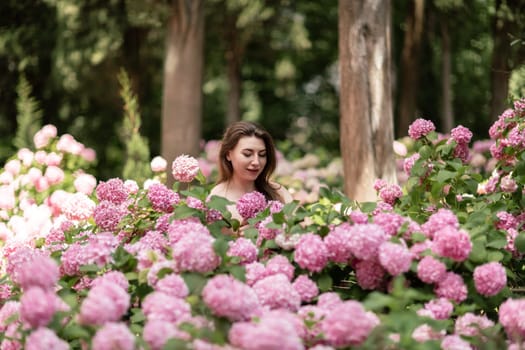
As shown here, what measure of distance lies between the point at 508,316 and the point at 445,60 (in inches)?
389

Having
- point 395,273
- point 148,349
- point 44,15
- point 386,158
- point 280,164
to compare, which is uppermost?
point 44,15

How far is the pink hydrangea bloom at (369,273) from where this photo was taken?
6.52ft

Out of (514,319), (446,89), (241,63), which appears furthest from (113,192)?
(241,63)

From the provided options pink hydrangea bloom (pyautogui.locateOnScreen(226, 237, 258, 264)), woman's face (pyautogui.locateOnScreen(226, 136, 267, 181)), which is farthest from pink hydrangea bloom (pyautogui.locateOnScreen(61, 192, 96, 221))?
pink hydrangea bloom (pyautogui.locateOnScreen(226, 237, 258, 264))

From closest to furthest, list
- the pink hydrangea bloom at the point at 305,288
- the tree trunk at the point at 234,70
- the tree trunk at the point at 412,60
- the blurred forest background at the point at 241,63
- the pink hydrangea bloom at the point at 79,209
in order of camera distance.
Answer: the pink hydrangea bloom at the point at 305,288
the pink hydrangea bloom at the point at 79,209
the blurred forest background at the point at 241,63
the tree trunk at the point at 412,60
the tree trunk at the point at 234,70

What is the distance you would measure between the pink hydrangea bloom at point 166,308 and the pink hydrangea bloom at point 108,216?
84 centimetres

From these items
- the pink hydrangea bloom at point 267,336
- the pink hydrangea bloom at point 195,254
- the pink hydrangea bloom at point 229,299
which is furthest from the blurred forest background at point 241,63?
the pink hydrangea bloom at point 267,336

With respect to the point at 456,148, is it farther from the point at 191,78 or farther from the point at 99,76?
the point at 99,76

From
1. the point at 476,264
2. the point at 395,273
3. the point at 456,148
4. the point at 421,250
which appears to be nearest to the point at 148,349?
the point at 395,273

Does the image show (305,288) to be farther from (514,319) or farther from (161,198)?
(161,198)

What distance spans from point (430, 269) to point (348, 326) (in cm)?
41

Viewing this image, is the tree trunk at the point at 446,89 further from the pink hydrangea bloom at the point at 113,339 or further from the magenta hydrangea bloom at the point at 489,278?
the pink hydrangea bloom at the point at 113,339

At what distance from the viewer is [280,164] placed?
6.73 meters

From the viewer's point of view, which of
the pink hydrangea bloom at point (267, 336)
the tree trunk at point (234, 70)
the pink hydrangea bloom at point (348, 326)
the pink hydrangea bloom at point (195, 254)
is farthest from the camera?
the tree trunk at point (234, 70)
